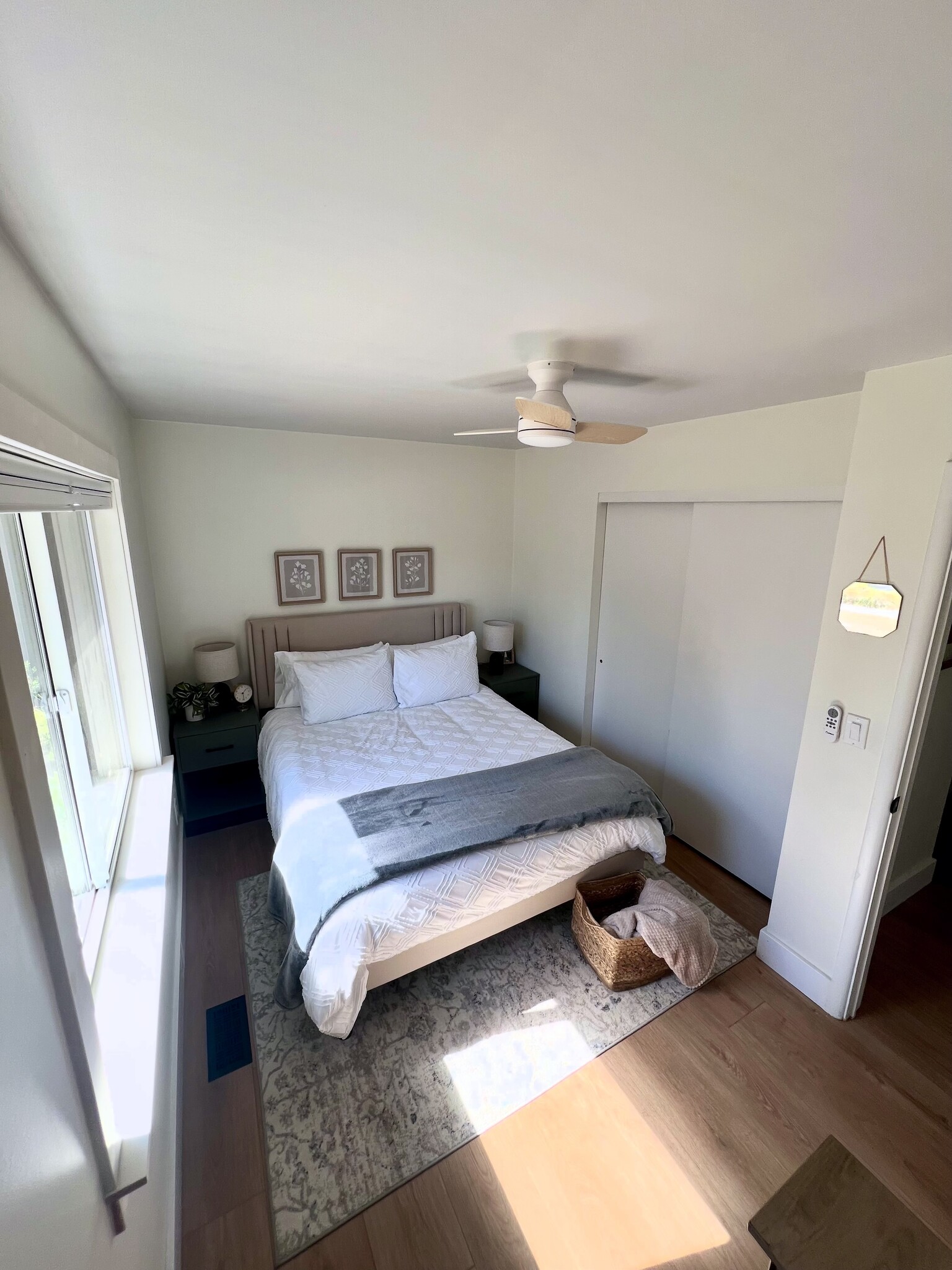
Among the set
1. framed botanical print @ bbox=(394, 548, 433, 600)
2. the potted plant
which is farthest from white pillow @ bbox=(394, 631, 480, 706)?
the potted plant

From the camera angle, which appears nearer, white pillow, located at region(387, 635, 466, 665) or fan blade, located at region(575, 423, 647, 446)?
fan blade, located at region(575, 423, 647, 446)

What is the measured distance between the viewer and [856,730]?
1843 millimetres

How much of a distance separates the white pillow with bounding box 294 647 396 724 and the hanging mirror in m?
2.44

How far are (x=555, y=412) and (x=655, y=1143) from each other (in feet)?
7.44

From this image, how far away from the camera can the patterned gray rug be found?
1.52 metres

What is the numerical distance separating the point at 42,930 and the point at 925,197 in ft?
Result: 5.59

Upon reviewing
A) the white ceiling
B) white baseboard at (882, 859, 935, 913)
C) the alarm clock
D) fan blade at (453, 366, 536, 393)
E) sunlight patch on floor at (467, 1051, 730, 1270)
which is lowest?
sunlight patch on floor at (467, 1051, 730, 1270)

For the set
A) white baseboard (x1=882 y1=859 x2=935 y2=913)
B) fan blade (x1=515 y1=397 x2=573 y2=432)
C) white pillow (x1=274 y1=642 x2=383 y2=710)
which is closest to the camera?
fan blade (x1=515 y1=397 x2=573 y2=432)

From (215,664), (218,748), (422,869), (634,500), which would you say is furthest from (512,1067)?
(634,500)

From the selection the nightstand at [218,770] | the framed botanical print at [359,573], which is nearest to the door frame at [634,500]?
the framed botanical print at [359,573]

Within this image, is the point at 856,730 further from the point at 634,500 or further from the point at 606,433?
the point at 634,500

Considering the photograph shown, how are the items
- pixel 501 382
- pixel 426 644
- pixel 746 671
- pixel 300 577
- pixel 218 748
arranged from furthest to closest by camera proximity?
pixel 426 644
pixel 300 577
pixel 218 748
pixel 746 671
pixel 501 382

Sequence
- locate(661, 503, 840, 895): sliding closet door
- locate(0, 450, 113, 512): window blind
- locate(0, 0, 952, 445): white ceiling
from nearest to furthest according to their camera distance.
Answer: locate(0, 0, 952, 445): white ceiling
locate(0, 450, 113, 512): window blind
locate(661, 503, 840, 895): sliding closet door

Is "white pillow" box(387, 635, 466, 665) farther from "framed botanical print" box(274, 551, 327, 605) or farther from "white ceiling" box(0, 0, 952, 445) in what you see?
"white ceiling" box(0, 0, 952, 445)
